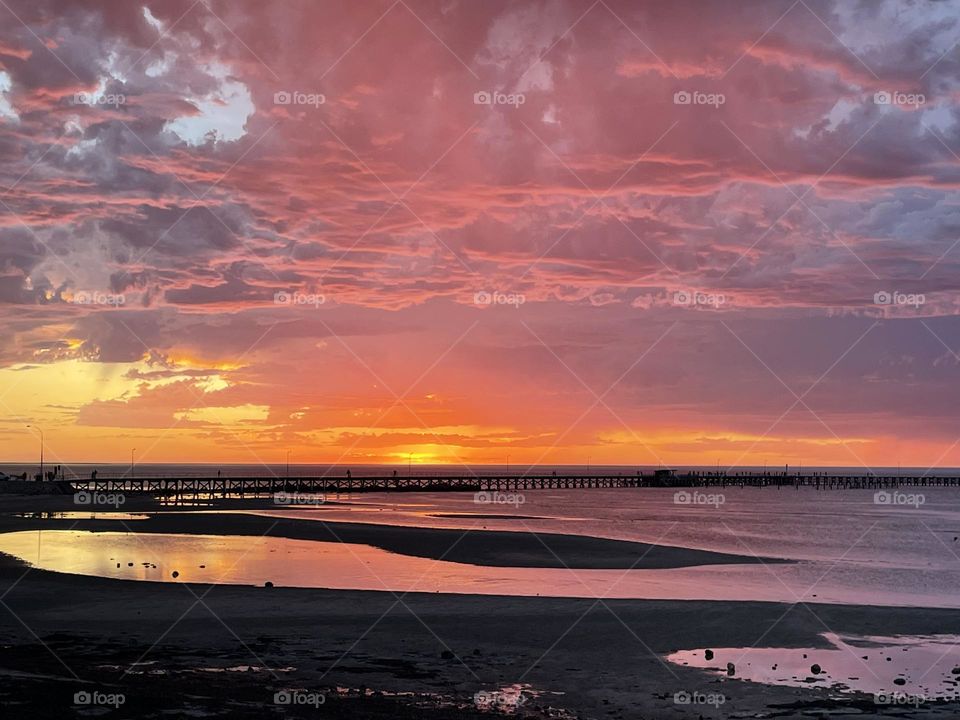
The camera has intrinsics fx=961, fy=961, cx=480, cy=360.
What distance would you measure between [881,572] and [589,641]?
87.7ft

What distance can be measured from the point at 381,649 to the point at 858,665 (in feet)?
38.6

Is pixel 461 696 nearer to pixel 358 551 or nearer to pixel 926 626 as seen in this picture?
pixel 926 626

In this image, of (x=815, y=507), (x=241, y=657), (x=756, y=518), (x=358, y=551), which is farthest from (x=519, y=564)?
(x=815, y=507)

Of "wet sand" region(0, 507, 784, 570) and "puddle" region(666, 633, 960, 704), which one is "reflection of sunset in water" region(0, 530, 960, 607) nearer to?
"wet sand" region(0, 507, 784, 570)

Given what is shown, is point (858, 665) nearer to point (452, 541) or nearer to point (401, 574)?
point (401, 574)

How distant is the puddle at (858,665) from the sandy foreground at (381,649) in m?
0.71

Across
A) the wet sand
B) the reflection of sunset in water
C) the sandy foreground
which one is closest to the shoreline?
the sandy foreground

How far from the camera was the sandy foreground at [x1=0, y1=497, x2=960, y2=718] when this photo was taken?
61.4ft

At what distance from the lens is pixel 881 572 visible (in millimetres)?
46688

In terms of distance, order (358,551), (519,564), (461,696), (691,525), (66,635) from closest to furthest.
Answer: (461,696)
(66,635)
(519,564)
(358,551)
(691,525)

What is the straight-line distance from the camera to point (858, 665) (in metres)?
23.6

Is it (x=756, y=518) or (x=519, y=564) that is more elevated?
(x=756, y=518)

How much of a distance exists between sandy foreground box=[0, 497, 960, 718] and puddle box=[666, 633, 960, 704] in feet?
2.32

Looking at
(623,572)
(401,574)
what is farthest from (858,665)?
(401,574)
